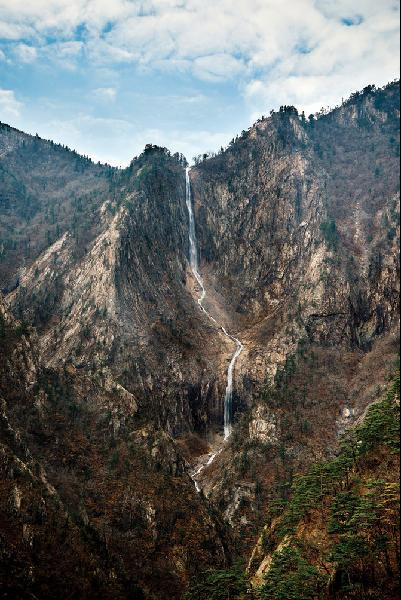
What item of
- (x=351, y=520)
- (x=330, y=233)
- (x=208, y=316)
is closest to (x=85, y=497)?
(x=351, y=520)

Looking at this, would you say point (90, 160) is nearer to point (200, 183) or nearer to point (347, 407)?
point (200, 183)

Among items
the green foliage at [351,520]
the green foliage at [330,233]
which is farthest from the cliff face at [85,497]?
the green foliage at [330,233]

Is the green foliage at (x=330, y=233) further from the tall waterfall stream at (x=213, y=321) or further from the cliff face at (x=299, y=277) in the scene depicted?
the tall waterfall stream at (x=213, y=321)

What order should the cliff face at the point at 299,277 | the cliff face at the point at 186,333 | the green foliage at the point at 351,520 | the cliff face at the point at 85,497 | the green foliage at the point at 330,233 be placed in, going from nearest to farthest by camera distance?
1. the green foliage at the point at 351,520
2. the cliff face at the point at 85,497
3. the cliff face at the point at 186,333
4. the cliff face at the point at 299,277
5. the green foliage at the point at 330,233

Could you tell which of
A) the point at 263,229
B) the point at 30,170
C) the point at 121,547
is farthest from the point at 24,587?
the point at 30,170

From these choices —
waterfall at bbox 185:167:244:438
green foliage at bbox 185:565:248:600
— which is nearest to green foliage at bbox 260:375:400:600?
green foliage at bbox 185:565:248:600

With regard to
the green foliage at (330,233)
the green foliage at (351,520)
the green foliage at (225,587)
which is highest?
the green foliage at (330,233)
